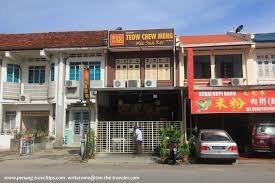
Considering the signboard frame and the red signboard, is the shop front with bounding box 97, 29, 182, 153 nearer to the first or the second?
the signboard frame

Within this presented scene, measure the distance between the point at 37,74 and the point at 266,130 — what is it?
15989 mm

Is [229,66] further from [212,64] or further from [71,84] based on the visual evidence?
[71,84]

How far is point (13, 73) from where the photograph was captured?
2455 centimetres

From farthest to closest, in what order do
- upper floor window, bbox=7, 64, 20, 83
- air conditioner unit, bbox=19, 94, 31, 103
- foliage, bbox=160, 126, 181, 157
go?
upper floor window, bbox=7, 64, 20, 83 < air conditioner unit, bbox=19, 94, 31, 103 < foliage, bbox=160, 126, 181, 157

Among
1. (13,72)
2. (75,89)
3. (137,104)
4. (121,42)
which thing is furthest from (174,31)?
(13,72)

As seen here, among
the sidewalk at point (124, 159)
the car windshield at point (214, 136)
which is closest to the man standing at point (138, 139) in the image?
the sidewalk at point (124, 159)

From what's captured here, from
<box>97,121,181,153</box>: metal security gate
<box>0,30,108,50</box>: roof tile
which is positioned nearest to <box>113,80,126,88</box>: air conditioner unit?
<box>0,30,108,50</box>: roof tile

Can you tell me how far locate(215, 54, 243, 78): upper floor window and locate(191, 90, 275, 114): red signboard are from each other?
14.6 feet

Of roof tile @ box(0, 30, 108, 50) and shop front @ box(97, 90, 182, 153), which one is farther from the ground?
roof tile @ box(0, 30, 108, 50)

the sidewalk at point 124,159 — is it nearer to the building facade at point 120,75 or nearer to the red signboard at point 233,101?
the red signboard at point 233,101

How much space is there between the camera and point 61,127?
76.4ft

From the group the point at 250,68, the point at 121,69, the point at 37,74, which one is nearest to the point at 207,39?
the point at 250,68

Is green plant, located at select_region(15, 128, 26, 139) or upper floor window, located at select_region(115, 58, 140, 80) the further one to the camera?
upper floor window, located at select_region(115, 58, 140, 80)

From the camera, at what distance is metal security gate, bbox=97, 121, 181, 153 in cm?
1897
